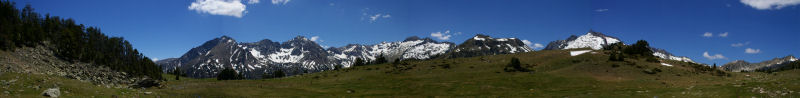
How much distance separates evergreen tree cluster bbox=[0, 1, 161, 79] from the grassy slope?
15.3 meters

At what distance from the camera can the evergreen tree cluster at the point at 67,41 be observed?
201 ft

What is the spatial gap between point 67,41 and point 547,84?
88.7m

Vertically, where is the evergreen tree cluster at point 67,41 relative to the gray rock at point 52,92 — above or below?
above

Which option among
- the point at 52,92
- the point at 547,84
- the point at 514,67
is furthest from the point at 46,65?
the point at 514,67

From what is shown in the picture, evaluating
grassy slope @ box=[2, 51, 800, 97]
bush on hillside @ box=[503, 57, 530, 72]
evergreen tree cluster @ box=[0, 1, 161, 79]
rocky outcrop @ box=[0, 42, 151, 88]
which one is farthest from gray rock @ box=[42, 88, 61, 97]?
bush on hillside @ box=[503, 57, 530, 72]

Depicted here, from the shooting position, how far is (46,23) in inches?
4063

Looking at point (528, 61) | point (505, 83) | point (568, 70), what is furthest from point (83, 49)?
point (528, 61)

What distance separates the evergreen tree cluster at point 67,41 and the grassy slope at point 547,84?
1533 cm

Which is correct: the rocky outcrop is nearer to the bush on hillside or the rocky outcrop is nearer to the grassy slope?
the grassy slope

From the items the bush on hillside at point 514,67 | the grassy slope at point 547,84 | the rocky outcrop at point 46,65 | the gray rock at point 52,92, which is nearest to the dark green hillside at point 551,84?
the grassy slope at point 547,84

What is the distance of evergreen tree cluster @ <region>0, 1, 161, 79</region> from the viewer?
61.2 metres

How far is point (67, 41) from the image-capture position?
7394 centimetres

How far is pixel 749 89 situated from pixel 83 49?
99785 mm

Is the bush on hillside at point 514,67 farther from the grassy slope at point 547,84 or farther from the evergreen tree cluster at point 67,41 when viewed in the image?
the evergreen tree cluster at point 67,41
